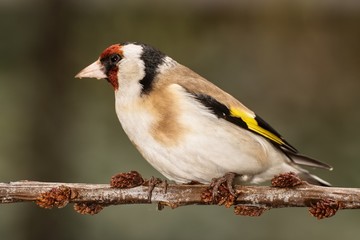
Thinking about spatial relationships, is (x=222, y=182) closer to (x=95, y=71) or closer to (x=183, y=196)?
(x=183, y=196)

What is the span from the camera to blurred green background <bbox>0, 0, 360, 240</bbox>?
4.15 meters

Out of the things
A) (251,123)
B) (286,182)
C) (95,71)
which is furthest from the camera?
(251,123)

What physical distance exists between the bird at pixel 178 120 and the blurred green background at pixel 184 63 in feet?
5.44

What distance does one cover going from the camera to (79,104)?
4543mm

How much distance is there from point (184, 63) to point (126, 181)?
2.38 meters

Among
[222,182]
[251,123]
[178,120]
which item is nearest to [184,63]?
[251,123]

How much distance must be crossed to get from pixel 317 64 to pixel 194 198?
2810mm

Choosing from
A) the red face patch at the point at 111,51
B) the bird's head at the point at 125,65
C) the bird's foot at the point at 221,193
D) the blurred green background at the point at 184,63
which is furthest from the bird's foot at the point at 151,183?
the blurred green background at the point at 184,63

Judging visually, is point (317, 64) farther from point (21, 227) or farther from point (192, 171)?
point (192, 171)

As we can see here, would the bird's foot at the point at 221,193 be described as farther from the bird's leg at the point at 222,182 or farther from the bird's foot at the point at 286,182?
the bird's foot at the point at 286,182

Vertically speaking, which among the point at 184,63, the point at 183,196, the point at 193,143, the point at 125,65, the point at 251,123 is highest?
the point at 184,63

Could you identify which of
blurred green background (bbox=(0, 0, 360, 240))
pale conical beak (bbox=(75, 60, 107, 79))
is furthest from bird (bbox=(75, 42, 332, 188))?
blurred green background (bbox=(0, 0, 360, 240))

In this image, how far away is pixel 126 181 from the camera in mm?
2170

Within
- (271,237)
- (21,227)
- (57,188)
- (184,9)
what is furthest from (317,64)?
(57,188)
